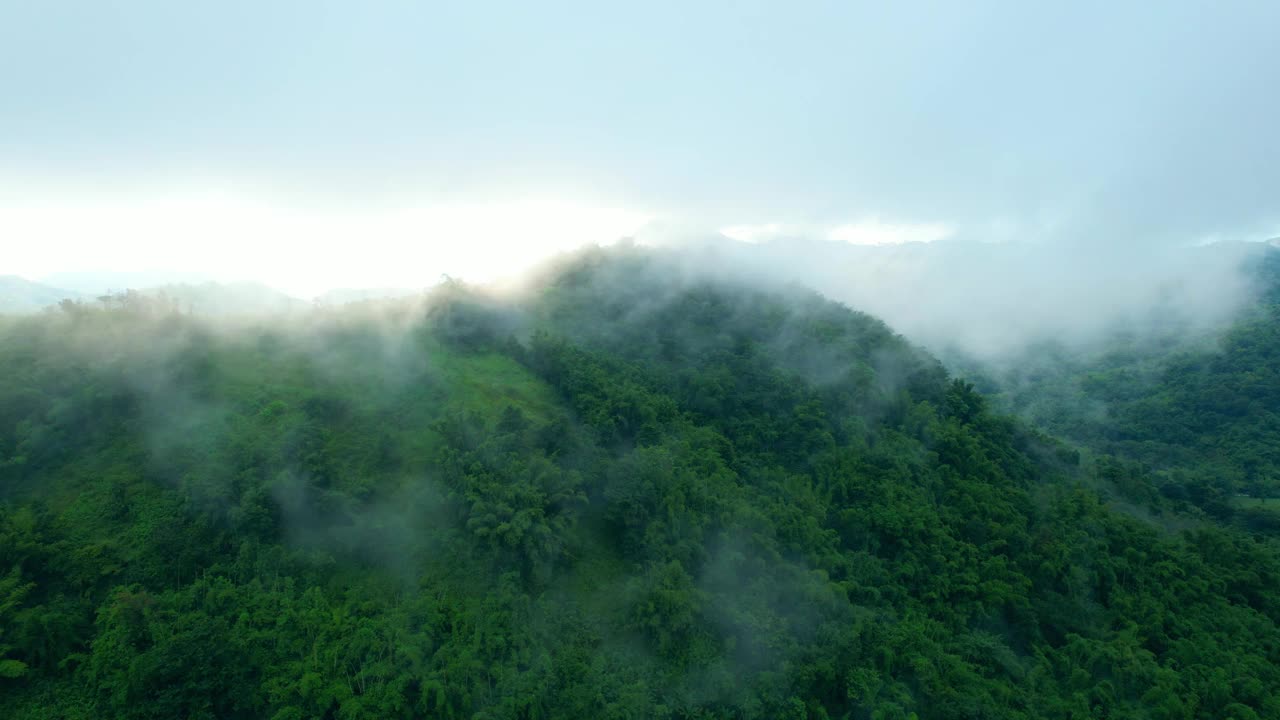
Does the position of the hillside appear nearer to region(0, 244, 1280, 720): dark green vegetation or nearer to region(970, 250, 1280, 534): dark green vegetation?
region(0, 244, 1280, 720): dark green vegetation

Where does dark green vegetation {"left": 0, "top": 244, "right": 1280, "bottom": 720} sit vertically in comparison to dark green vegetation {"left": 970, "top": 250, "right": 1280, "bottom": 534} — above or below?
above

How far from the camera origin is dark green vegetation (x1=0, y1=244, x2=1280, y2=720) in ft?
49.3

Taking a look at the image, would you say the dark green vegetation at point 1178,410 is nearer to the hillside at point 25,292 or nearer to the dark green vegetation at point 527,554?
the dark green vegetation at point 527,554

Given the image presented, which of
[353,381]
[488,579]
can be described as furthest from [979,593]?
[353,381]

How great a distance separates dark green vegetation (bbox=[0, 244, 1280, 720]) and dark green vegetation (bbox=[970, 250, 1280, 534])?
746 cm

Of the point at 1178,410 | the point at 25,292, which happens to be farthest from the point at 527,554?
the point at 1178,410

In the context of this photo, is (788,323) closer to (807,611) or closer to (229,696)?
(807,611)

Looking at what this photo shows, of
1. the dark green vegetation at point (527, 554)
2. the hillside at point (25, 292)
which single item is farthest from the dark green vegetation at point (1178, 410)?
the hillside at point (25, 292)

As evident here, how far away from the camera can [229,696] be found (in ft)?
46.3

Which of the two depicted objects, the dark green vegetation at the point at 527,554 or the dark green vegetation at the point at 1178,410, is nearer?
the dark green vegetation at the point at 527,554

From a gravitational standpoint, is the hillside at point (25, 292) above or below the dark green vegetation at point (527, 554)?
above

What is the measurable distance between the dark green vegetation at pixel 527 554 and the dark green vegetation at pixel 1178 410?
7.46 meters

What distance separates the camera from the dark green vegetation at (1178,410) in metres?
36.7

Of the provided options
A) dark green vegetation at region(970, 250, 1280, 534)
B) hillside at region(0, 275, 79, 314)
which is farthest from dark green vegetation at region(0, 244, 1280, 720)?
hillside at region(0, 275, 79, 314)
